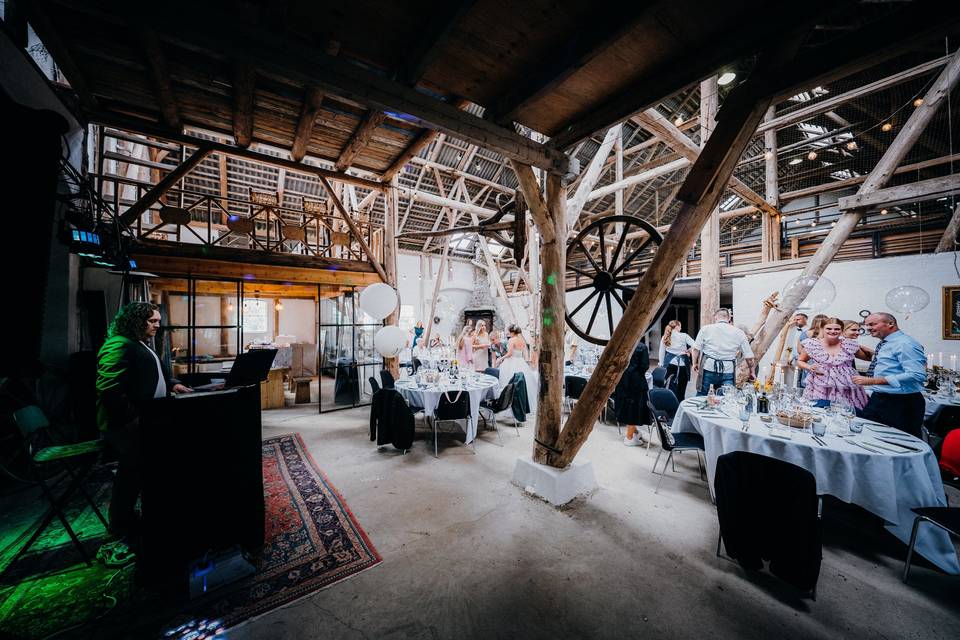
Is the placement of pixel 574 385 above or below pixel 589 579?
above

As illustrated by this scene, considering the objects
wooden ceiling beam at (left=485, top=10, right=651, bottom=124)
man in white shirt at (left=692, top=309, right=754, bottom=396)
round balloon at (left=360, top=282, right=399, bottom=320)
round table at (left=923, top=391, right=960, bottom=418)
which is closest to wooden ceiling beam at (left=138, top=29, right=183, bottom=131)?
wooden ceiling beam at (left=485, top=10, right=651, bottom=124)

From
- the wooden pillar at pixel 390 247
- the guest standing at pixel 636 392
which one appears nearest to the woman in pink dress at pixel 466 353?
the wooden pillar at pixel 390 247

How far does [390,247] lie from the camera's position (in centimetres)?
770

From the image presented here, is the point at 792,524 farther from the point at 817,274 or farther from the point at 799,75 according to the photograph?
the point at 817,274

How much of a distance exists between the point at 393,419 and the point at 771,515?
12.4 ft

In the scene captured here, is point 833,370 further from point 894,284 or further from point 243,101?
point 243,101

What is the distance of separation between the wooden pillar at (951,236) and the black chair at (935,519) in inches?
275

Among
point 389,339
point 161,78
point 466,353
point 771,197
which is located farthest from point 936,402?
point 161,78

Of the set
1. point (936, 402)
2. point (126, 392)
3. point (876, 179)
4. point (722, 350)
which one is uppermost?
point (876, 179)

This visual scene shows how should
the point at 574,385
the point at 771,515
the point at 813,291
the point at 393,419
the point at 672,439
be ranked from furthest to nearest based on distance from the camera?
1. the point at 574,385
2. the point at 813,291
3. the point at 393,419
4. the point at 672,439
5. the point at 771,515

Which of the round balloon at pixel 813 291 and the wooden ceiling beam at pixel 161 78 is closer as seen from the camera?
the wooden ceiling beam at pixel 161 78

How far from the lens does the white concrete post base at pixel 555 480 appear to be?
3.39 metres

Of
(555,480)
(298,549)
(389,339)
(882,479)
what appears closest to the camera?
(882,479)

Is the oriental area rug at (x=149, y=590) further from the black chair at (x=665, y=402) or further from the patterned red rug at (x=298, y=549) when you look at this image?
the black chair at (x=665, y=402)
